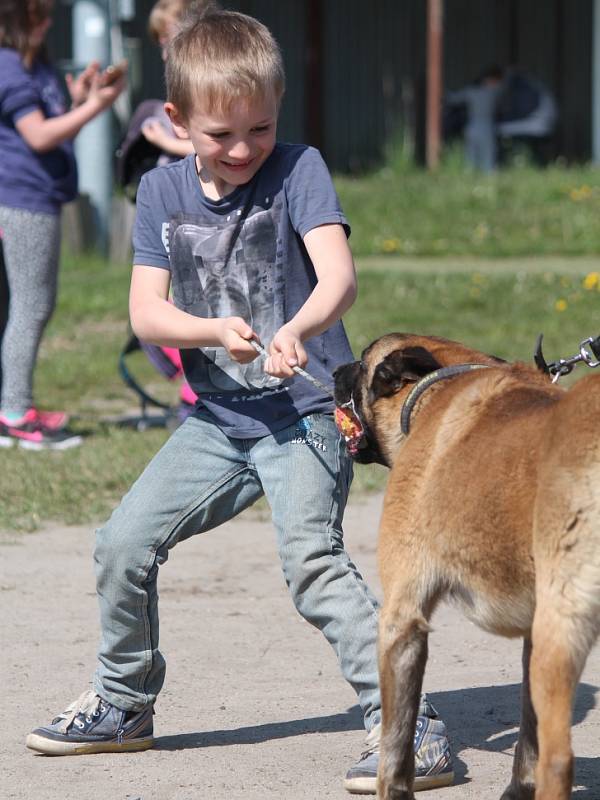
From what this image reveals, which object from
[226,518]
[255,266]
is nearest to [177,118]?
[255,266]

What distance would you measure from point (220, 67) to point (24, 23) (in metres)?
4.12

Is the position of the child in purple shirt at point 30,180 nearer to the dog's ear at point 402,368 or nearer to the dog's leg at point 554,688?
the dog's ear at point 402,368

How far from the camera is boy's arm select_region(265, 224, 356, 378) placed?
11.1 feet

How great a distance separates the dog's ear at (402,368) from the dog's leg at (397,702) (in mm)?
550

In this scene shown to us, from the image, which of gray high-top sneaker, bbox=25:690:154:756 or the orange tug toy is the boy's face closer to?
the orange tug toy

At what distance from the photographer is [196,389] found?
3836 mm

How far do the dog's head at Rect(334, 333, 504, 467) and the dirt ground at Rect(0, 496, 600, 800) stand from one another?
0.86m

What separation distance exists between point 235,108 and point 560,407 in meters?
1.25

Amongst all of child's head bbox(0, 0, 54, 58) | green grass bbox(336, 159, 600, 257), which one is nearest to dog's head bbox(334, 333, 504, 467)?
child's head bbox(0, 0, 54, 58)

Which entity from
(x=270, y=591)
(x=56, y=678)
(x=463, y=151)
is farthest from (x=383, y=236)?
(x=56, y=678)

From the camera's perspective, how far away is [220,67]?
3557mm

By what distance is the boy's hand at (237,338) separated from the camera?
340cm

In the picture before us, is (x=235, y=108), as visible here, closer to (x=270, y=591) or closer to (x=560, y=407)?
(x=560, y=407)

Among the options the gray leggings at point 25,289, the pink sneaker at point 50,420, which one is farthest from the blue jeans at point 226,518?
the pink sneaker at point 50,420
